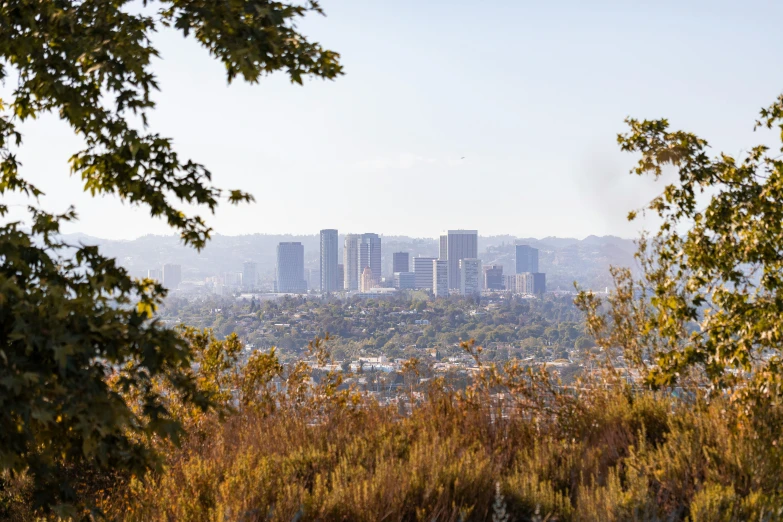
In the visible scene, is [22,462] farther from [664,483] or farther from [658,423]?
[658,423]

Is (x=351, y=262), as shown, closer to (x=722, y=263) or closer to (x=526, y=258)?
(x=526, y=258)

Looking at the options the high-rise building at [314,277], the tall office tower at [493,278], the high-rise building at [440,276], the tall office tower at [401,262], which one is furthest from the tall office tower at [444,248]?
the high-rise building at [314,277]

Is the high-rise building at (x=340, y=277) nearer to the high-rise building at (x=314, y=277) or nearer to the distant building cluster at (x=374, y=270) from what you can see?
the distant building cluster at (x=374, y=270)

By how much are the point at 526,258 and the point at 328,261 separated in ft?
94.0

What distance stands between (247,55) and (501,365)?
4.18 m

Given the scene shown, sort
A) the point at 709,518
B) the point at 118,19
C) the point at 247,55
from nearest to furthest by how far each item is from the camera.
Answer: the point at 247,55 → the point at 118,19 → the point at 709,518

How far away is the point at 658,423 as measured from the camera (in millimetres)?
5844

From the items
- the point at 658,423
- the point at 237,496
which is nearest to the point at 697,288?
the point at 658,423

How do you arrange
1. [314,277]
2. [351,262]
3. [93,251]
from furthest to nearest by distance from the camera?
[314,277], [351,262], [93,251]

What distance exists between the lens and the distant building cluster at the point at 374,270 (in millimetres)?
97000

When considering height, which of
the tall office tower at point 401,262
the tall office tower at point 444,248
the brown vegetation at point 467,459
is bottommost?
the brown vegetation at point 467,459

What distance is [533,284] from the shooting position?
76.6 m

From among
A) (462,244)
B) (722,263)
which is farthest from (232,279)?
(722,263)

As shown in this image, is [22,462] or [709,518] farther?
[709,518]
